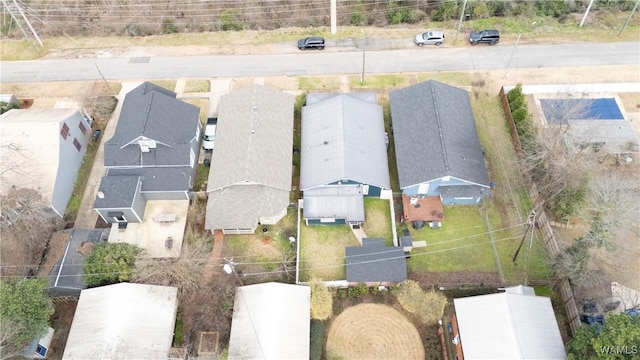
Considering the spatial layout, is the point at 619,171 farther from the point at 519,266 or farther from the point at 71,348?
the point at 71,348

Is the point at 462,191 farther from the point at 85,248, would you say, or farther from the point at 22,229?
the point at 22,229

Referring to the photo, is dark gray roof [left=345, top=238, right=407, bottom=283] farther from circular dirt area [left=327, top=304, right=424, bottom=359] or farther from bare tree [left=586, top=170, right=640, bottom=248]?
bare tree [left=586, top=170, right=640, bottom=248]

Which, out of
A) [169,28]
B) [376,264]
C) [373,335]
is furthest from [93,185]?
[373,335]

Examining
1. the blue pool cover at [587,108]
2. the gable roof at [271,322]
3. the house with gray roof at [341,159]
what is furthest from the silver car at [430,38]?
the gable roof at [271,322]

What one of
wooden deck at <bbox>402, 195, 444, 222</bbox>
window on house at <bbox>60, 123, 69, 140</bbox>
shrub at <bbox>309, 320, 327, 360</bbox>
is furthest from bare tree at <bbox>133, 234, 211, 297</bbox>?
wooden deck at <bbox>402, 195, 444, 222</bbox>

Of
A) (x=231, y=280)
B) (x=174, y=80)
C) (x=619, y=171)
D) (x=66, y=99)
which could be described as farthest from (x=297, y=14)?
(x=619, y=171)
